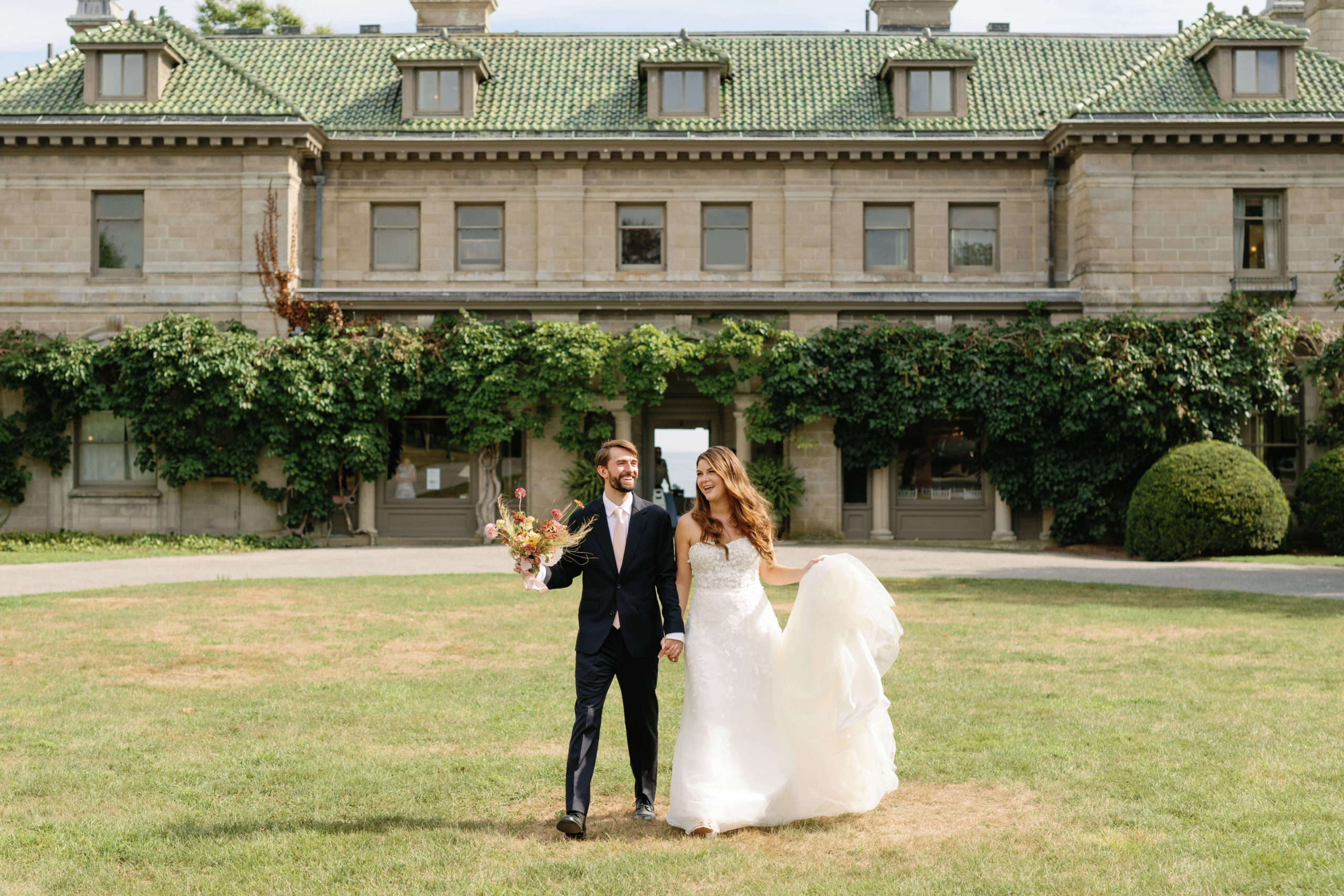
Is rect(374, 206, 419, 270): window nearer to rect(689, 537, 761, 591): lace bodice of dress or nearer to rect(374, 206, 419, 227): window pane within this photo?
rect(374, 206, 419, 227): window pane

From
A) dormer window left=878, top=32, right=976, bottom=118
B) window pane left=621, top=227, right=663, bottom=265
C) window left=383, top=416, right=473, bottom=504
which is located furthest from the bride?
dormer window left=878, top=32, right=976, bottom=118

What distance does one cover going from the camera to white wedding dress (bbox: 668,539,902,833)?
6.04 meters

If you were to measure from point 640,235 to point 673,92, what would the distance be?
11.3ft

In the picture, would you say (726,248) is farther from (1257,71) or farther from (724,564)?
(724,564)

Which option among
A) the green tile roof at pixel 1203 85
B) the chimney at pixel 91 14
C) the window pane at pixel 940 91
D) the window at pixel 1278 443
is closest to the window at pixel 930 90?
the window pane at pixel 940 91

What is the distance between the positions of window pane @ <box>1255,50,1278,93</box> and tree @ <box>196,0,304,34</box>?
2863 cm

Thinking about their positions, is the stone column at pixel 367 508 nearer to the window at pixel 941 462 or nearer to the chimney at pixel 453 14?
the window at pixel 941 462

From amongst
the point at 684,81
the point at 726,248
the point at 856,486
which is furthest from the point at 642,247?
the point at 856,486

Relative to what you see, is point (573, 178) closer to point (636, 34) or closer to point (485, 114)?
point (485, 114)

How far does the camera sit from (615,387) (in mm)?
23969

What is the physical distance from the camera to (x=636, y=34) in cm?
2855

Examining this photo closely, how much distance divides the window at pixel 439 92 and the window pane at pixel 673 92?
463 centimetres

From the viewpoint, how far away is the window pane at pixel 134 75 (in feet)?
81.8

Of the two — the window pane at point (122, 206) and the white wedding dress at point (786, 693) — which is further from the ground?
the window pane at point (122, 206)
